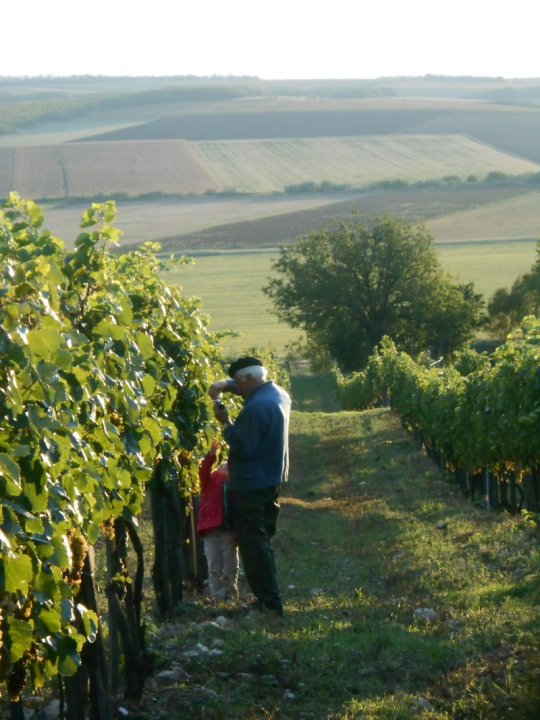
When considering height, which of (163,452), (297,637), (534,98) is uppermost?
(534,98)

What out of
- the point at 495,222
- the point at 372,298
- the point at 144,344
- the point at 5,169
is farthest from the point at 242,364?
the point at 5,169

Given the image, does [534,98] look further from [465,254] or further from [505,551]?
[505,551]

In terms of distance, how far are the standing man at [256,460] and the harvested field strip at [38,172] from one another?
5754 cm

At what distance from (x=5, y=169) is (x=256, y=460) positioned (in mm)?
70604

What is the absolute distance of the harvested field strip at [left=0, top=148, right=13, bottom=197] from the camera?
65562mm

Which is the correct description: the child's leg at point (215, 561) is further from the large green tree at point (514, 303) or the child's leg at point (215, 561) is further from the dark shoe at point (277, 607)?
the large green tree at point (514, 303)

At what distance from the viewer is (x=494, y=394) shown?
1131 cm

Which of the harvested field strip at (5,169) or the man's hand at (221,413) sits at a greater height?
the harvested field strip at (5,169)

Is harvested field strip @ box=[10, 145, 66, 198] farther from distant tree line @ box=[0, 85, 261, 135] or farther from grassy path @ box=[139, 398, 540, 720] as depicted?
grassy path @ box=[139, 398, 540, 720]

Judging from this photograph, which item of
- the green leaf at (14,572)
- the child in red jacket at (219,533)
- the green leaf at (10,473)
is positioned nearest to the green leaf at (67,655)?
the green leaf at (14,572)

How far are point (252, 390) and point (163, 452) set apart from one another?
77 cm

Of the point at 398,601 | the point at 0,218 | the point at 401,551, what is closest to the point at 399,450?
the point at 401,551

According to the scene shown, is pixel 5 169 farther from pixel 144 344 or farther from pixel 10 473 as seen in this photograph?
pixel 10 473

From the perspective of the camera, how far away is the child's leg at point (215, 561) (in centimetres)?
724
